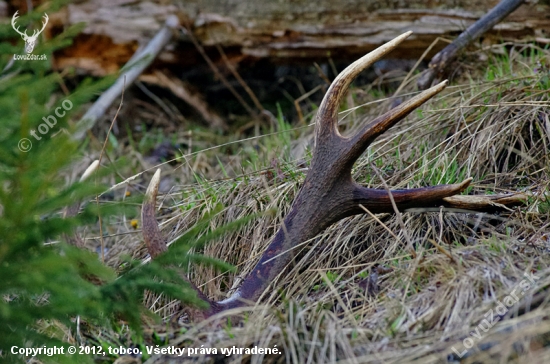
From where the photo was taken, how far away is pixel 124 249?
298cm

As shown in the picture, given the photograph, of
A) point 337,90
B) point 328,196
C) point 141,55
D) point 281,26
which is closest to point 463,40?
point 281,26

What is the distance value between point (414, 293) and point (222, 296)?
0.83m

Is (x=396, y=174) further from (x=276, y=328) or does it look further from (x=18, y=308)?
(x=18, y=308)

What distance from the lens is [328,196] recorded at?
7.36 feet

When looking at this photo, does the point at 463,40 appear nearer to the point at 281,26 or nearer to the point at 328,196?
the point at 281,26

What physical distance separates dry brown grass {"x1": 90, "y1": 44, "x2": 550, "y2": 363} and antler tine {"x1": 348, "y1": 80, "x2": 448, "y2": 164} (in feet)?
1.18

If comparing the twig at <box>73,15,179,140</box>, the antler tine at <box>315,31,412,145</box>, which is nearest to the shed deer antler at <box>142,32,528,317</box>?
the antler tine at <box>315,31,412,145</box>

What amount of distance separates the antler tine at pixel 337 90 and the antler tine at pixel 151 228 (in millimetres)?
709

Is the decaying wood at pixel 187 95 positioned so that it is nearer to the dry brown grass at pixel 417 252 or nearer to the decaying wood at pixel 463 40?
the dry brown grass at pixel 417 252

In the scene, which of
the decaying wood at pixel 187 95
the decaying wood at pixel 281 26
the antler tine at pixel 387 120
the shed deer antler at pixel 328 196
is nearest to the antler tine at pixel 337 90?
the shed deer antler at pixel 328 196

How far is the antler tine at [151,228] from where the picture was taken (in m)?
2.17

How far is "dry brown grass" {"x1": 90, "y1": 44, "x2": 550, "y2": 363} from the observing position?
Result: 1.73 m

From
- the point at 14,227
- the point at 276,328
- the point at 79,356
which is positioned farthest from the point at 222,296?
the point at 14,227

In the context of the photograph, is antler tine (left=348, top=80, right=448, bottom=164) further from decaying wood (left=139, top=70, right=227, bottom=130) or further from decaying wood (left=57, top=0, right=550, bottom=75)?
decaying wood (left=139, top=70, right=227, bottom=130)
